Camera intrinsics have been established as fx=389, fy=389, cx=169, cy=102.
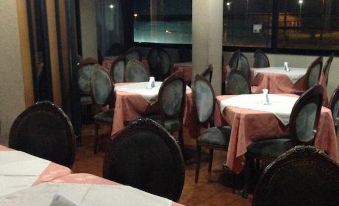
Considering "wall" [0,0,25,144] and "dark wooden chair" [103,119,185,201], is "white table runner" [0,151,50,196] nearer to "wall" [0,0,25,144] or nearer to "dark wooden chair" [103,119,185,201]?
"dark wooden chair" [103,119,185,201]

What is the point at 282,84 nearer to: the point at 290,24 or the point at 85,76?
the point at 290,24

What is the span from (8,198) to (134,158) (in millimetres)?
559

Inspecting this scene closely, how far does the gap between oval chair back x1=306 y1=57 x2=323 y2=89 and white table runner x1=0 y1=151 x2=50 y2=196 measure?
4249 mm

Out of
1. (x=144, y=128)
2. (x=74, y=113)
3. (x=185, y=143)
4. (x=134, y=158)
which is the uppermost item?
(x=144, y=128)

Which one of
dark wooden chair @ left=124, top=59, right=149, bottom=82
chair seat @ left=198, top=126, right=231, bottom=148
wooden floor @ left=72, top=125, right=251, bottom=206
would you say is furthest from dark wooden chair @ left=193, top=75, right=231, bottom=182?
dark wooden chair @ left=124, top=59, right=149, bottom=82

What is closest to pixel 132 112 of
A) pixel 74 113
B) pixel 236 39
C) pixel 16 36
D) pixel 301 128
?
pixel 74 113

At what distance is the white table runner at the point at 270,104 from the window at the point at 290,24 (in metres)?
3.41

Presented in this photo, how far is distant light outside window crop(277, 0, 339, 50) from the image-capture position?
6.67 m

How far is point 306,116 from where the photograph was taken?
280 centimetres

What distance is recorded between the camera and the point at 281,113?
2979 millimetres

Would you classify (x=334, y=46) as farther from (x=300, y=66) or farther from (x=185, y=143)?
(x=185, y=143)

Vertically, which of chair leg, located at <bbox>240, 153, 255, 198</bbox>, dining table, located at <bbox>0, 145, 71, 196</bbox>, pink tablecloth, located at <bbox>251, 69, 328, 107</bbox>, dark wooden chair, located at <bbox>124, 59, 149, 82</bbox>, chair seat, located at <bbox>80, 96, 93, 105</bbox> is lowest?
chair leg, located at <bbox>240, 153, 255, 198</bbox>

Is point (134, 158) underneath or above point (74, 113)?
above

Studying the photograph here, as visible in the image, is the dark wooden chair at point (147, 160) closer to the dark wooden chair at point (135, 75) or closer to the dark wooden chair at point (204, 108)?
the dark wooden chair at point (204, 108)
